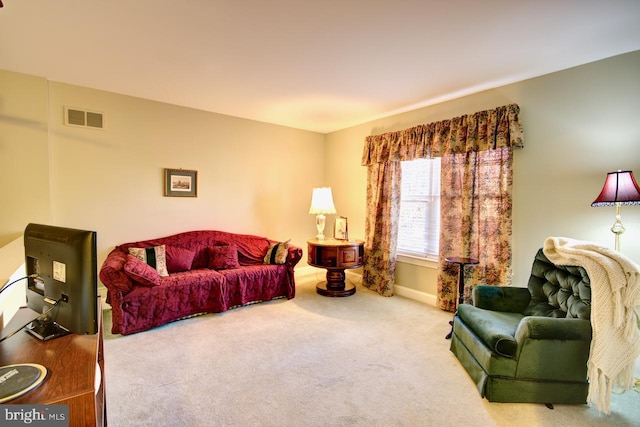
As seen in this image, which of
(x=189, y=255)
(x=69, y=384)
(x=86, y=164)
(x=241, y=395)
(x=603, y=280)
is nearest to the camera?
(x=69, y=384)

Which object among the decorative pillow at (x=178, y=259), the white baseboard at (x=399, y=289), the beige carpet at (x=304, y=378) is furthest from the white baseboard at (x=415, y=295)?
the decorative pillow at (x=178, y=259)

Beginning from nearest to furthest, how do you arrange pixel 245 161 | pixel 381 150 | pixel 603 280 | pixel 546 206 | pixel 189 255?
→ 1. pixel 603 280
2. pixel 546 206
3. pixel 189 255
4. pixel 381 150
5. pixel 245 161

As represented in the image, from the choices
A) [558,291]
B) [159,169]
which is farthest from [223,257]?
[558,291]

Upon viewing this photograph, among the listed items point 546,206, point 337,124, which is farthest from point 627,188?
point 337,124

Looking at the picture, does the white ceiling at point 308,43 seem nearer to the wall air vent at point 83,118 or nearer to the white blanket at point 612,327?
the wall air vent at point 83,118

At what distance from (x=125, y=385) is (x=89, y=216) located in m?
2.20

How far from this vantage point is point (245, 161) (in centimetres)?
464

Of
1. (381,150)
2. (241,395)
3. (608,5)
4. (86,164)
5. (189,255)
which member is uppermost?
(608,5)

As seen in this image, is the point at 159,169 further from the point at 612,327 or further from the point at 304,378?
the point at 612,327

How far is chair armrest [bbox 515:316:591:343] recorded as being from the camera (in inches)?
76.1

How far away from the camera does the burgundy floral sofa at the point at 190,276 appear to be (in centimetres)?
298

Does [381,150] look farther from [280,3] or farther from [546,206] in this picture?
[280,3]

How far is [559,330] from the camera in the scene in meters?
1.95

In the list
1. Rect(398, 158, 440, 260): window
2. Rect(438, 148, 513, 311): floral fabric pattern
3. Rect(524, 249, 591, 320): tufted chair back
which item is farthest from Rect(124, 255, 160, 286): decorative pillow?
Rect(524, 249, 591, 320): tufted chair back
